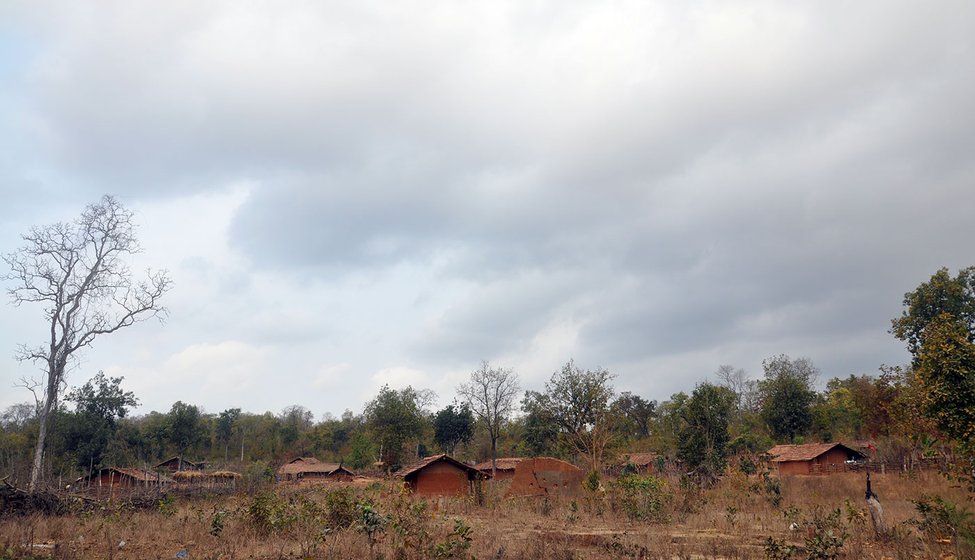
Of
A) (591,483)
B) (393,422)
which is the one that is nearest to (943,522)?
(591,483)

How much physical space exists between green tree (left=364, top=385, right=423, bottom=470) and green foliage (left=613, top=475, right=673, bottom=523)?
37.4 m

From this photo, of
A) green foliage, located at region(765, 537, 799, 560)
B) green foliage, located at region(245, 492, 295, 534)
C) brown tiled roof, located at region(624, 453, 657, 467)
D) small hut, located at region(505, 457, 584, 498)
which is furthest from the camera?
brown tiled roof, located at region(624, 453, 657, 467)

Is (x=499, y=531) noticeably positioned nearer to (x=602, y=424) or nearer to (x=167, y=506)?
(x=167, y=506)

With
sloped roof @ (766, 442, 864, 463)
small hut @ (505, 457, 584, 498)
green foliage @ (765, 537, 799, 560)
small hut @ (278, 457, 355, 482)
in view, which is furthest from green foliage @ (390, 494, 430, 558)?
small hut @ (278, 457, 355, 482)

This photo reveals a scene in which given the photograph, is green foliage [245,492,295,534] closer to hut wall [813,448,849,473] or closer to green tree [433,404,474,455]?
hut wall [813,448,849,473]

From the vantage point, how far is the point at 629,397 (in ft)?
240

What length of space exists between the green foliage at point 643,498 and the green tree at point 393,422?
1474 inches

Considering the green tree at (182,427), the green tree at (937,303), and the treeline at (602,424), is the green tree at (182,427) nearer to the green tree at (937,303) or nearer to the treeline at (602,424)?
the treeline at (602,424)

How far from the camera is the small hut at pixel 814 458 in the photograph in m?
39.7

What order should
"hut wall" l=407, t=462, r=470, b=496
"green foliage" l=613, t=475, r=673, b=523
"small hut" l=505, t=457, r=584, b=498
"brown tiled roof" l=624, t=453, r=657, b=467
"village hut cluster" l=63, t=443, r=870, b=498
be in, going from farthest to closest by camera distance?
"brown tiled roof" l=624, t=453, r=657, b=467
"hut wall" l=407, t=462, r=470, b=496
"small hut" l=505, t=457, r=584, b=498
"village hut cluster" l=63, t=443, r=870, b=498
"green foliage" l=613, t=475, r=673, b=523

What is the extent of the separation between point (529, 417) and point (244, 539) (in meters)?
44.2

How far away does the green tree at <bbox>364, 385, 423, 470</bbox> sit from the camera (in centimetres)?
5719

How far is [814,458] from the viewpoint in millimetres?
40562

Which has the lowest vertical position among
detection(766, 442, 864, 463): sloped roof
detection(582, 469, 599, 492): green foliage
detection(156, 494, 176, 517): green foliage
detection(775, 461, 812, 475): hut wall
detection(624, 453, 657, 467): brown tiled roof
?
detection(775, 461, 812, 475): hut wall
